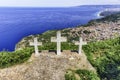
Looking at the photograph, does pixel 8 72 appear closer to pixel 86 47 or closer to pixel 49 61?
pixel 49 61

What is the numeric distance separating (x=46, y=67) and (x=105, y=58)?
542 centimetres

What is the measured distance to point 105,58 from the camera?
2030 cm

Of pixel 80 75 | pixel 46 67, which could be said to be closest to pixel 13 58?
pixel 46 67

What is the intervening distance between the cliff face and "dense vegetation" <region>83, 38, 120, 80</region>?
1048mm

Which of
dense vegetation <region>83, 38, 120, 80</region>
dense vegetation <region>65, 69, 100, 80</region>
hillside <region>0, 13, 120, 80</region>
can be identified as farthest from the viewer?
dense vegetation <region>83, 38, 120, 80</region>

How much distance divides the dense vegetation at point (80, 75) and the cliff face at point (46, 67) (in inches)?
15.0

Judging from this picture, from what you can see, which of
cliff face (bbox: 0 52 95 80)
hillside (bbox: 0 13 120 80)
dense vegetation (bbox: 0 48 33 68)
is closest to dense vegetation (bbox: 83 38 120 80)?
hillside (bbox: 0 13 120 80)

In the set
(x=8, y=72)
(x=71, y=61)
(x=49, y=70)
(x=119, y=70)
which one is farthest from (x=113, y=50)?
(x=8, y=72)

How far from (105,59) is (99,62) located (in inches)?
30.4

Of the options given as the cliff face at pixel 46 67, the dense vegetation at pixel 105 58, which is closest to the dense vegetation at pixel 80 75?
the cliff face at pixel 46 67

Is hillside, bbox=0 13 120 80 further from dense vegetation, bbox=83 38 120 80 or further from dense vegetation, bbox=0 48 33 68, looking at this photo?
dense vegetation, bbox=0 48 33 68

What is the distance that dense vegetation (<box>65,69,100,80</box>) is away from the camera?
1652 cm

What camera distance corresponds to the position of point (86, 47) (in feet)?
72.4

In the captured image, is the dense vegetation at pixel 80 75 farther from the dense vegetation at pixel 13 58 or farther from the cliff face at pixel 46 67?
the dense vegetation at pixel 13 58
